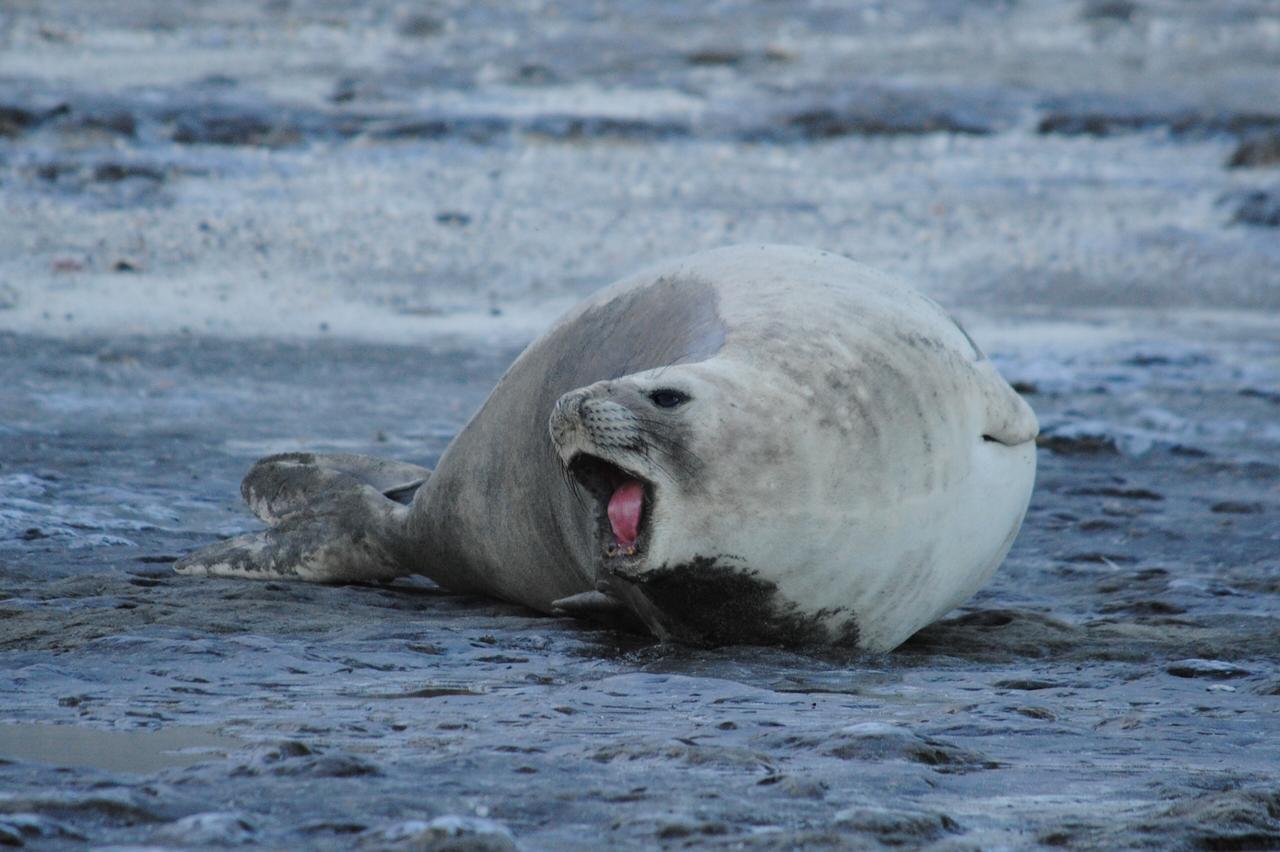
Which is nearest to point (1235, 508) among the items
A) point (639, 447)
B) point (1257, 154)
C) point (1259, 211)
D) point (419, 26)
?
point (639, 447)

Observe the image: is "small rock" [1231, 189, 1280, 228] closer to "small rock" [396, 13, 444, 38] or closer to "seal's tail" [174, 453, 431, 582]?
"seal's tail" [174, 453, 431, 582]

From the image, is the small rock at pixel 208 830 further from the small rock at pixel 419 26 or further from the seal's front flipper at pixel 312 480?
the small rock at pixel 419 26

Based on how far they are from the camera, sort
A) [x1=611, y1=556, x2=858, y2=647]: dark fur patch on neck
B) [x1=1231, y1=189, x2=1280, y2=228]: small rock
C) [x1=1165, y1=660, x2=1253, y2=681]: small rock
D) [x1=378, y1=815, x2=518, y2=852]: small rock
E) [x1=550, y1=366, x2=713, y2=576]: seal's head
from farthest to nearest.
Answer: [x1=1231, y1=189, x2=1280, y2=228]: small rock
[x1=1165, y1=660, x2=1253, y2=681]: small rock
[x1=611, y1=556, x2=858, y2=647]: dark fur patch on neck
[x1=550, y1=366, x2=713, y2=576]: seal's head
[x1=378, y1=815, x2=518, y2=852]: small rock

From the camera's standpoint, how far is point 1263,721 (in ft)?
10.3

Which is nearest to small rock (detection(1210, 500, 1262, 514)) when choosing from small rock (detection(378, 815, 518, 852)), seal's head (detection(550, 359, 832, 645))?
seal's head (detection(550, 359, 832, 645))

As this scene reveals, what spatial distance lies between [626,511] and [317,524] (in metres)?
1.50

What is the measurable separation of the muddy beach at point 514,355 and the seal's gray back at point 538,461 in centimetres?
12

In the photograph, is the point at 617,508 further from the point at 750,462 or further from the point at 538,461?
the point at 538,461

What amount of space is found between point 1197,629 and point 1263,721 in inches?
36.6

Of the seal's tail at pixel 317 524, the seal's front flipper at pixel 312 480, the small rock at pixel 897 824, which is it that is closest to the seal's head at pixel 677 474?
the small rock at pixel 897 824

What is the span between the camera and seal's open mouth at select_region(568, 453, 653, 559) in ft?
10.8

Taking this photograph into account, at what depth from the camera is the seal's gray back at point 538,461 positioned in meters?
3.85

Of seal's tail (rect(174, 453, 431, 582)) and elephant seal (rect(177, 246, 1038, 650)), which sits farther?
seal's tail (rect(174, 453, 431, 582))

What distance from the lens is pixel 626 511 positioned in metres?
3.33
